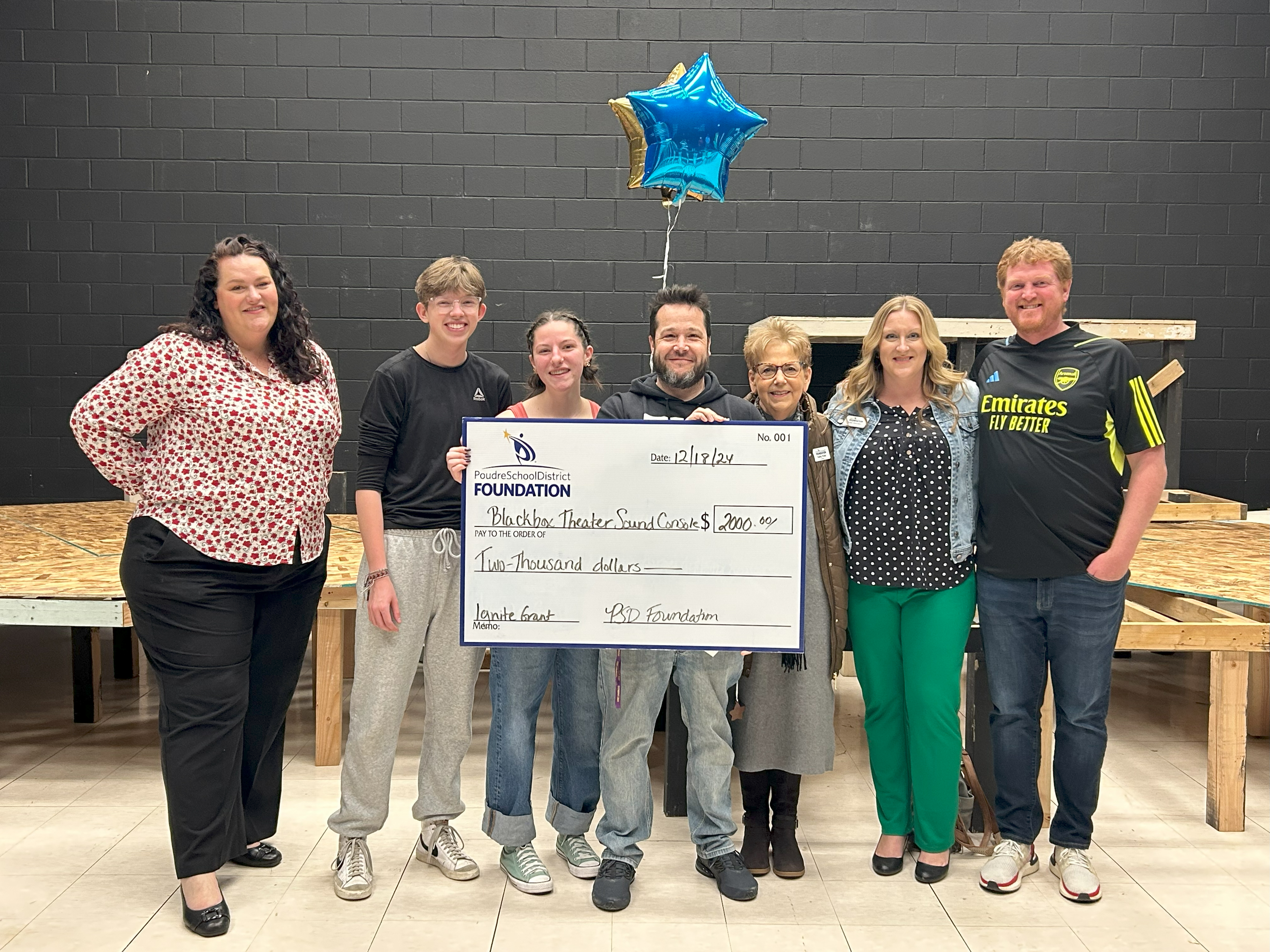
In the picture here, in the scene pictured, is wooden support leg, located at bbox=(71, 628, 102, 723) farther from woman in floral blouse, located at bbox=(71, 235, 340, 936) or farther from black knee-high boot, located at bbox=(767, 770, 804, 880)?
black knee-high boot, located at bbox=(767, 770, 804, 880)

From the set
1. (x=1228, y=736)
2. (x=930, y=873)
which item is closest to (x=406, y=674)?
(x=930, y=873)

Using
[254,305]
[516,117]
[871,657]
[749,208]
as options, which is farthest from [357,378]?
[871,657]

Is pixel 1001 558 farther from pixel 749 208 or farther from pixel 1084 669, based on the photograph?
pixel 749 208

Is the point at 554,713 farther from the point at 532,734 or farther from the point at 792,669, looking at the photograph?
the point at 792,669

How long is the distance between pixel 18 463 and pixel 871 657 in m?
5.47

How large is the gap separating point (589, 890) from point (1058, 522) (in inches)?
53.1

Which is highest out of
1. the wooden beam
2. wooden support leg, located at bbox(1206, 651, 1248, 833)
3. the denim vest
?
the wooden beam

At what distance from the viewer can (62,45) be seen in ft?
19.7

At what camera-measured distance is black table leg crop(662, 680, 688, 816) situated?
3.01 m

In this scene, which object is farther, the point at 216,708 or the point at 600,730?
the point at 600,730

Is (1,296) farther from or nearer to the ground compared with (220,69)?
nearer to the ground

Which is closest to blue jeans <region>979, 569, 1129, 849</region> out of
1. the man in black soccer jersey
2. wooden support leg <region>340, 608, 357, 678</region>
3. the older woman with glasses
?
the man in black soccer jersey

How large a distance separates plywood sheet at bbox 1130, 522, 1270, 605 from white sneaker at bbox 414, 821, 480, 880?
7.01ft

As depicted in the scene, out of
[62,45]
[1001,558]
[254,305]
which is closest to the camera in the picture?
[254,305]
